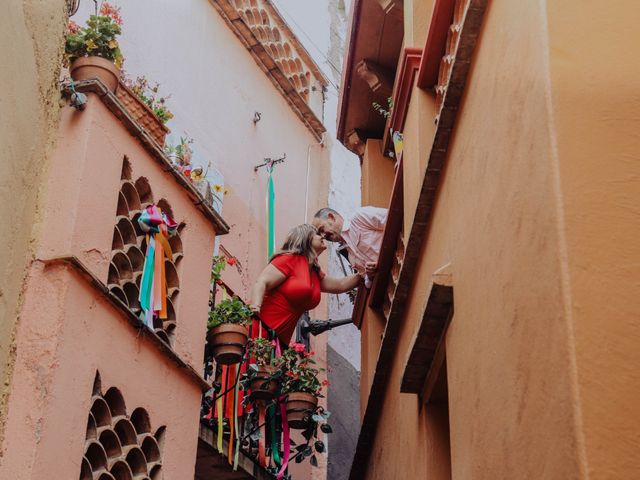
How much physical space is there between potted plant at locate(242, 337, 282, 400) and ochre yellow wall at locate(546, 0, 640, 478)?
5752mm

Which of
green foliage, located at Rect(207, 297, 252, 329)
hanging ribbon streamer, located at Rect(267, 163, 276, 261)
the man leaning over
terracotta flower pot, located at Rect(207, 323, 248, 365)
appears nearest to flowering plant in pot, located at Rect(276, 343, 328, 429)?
green foliage, located at Rect(207, 297, 252, 329)

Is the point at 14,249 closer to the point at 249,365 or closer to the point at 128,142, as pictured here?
the point at 128,142

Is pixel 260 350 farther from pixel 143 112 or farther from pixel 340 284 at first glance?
pixel 143 112

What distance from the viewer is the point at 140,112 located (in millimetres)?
9445

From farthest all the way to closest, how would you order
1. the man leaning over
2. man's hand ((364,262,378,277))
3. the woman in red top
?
1. the woman in red top
2. the man leaning over
3. man's hand ((364,262,378,277))

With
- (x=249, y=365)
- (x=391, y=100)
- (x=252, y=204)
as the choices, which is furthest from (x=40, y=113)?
(x=252, y=204)

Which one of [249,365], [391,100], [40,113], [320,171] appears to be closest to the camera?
[40,113]

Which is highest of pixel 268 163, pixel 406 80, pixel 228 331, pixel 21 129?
pixel 268 163

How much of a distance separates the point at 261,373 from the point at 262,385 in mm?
104

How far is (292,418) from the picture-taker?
10602mm

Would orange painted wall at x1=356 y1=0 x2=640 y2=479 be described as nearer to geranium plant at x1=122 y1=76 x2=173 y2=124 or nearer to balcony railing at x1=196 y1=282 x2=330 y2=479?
balcony railing at x1=196 y1=282 x2=330 y2=479

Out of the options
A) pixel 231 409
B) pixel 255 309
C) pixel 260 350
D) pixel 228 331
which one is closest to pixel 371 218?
pixel 255 309

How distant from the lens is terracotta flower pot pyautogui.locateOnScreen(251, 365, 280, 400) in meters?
10.4

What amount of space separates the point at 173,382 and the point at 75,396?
139cm
